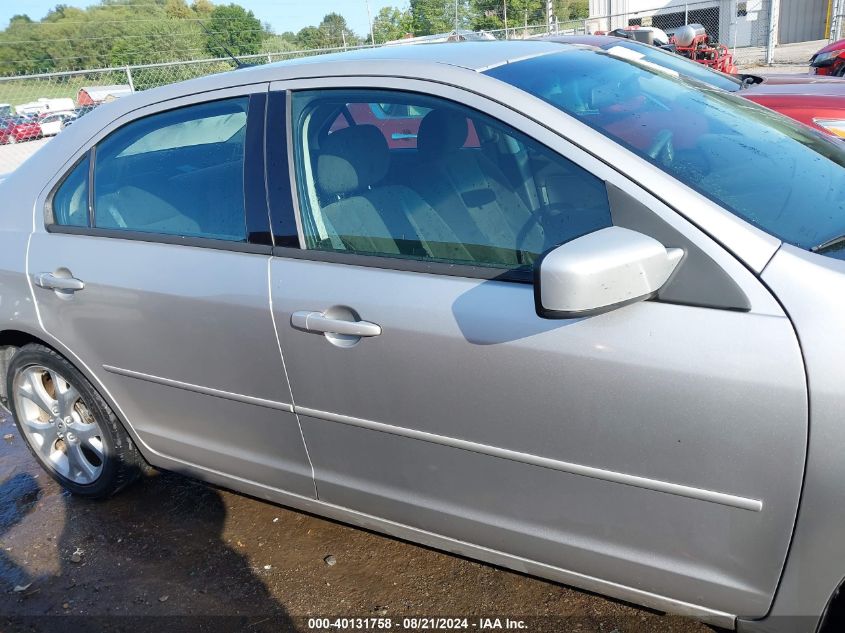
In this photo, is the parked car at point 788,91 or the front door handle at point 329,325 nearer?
the front door handle at point 329,325

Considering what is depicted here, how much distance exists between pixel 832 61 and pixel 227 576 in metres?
11.3

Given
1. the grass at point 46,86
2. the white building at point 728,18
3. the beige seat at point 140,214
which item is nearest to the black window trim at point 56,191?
the beige seat at point 140,214

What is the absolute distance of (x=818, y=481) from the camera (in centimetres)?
153

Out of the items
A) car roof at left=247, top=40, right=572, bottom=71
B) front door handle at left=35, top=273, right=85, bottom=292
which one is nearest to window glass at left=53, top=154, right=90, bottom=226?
front door handle at left=35, top=273, right=85, bottom=292

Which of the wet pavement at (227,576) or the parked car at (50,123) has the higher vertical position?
the parked car at (50,123)

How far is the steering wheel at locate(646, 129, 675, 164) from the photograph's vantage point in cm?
188

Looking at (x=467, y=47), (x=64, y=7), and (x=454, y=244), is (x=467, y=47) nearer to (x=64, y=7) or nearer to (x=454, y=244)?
(x=454, y=244)

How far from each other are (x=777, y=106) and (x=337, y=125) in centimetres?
313

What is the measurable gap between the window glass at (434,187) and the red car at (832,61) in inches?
406

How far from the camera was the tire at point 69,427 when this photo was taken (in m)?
2.94

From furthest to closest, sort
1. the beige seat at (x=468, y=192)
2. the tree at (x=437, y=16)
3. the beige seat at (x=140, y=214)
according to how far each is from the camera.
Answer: the tree at (x=437, y=16) < the beige seat at (x=140, y=214) < the beige seat at (x=468, y=192)

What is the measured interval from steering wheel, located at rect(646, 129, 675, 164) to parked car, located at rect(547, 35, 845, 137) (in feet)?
6.42

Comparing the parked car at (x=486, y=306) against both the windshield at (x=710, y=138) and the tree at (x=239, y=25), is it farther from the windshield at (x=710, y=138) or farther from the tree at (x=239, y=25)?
the tree at (x=239, y=25)

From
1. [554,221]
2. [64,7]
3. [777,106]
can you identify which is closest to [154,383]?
[554,221]
